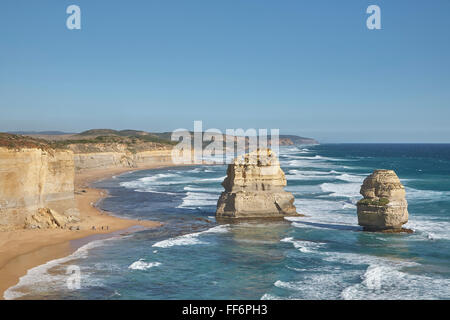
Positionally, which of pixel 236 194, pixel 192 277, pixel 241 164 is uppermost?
pixel 241 164

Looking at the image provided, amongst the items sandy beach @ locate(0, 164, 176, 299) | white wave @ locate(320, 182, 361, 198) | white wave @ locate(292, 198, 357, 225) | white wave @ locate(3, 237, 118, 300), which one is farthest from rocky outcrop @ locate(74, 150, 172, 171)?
white wave @ locate(3, 237, 118, 300)

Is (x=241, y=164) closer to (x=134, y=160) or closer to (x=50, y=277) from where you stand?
(x=50, y=277)

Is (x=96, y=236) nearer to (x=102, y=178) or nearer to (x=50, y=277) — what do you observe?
(x=50, y=277)

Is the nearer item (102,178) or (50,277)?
(50,277)

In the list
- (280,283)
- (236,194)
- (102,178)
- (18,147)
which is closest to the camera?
(280,283)

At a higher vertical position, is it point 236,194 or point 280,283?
point 236,194
